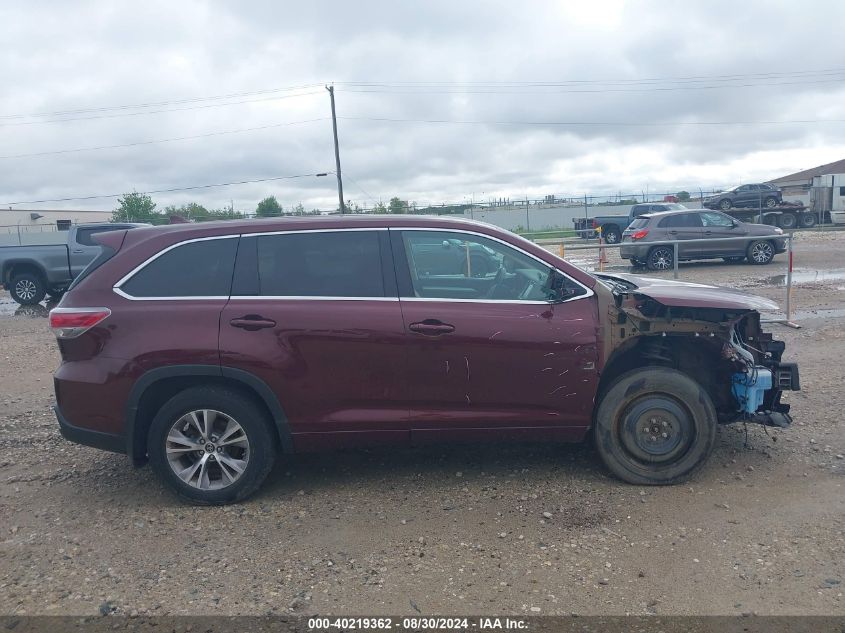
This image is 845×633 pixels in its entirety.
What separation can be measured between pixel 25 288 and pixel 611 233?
2250cm

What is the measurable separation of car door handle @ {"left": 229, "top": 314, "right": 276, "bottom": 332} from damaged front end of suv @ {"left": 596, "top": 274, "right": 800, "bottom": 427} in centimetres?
218

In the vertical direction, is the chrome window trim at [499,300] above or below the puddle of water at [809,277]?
above

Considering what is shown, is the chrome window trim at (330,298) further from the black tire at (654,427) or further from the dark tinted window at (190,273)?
the black tire at (654,427)

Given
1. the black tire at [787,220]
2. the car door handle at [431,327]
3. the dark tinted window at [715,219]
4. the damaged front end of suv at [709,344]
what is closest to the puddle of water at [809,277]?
the dark tinted window at [715,219]

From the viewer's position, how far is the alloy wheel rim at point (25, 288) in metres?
16.7

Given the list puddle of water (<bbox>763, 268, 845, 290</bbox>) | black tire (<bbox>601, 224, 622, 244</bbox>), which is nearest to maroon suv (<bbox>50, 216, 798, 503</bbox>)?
puddle of water (<bbox>763, 268, 845, 290</bbox>)

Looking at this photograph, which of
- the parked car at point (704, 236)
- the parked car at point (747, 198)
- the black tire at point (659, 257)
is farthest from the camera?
the parked car at point (747, 198)

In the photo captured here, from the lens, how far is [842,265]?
17.7m

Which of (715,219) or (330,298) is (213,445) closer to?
(330,298)

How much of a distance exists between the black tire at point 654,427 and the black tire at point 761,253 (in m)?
15.8

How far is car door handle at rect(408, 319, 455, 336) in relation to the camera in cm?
451

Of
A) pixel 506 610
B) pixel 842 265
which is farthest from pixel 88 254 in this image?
pixel 842 265

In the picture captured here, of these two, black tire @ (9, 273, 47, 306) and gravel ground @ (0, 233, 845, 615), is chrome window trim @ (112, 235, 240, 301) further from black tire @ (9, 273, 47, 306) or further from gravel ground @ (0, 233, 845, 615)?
black tire @ (9, 273, 47, 306)

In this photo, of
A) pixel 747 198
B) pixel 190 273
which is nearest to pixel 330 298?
pixel 190 273
